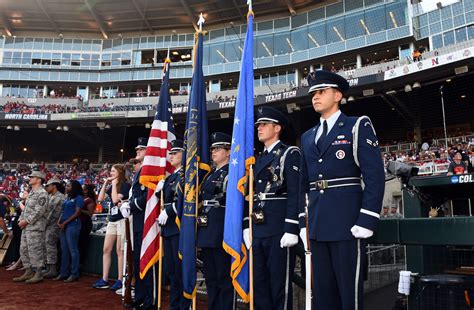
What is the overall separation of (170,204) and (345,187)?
2358 millimetres

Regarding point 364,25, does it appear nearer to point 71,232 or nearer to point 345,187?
point 71,232

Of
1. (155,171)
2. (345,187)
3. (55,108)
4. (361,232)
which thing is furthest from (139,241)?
(55,108)

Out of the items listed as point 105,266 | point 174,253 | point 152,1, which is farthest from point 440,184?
point 152,1

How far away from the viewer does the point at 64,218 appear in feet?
21.9

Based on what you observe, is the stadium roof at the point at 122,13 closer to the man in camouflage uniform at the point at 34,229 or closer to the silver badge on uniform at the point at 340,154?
the man in camouflage uniform at the point at 34,229

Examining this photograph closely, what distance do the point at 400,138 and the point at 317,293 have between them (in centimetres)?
2455

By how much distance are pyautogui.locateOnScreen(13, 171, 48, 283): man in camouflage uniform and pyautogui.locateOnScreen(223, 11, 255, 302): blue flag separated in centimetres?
416

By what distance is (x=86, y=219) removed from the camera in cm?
715

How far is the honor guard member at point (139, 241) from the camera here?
4.74 metres

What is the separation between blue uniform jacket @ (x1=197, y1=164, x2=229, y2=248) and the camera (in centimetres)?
386

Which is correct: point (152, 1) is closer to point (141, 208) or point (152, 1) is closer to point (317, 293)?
point (141, 208)

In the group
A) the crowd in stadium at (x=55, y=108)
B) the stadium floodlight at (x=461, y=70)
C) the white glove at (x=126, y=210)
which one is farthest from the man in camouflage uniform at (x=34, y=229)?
the crowd in stadium at (x=55, y=108)

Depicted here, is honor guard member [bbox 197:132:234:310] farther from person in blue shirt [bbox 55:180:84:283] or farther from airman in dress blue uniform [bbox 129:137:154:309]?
person in blue shirt [bbox 55:180:84:283]

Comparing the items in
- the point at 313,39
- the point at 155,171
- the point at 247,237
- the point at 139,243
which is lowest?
the point at 139,243
